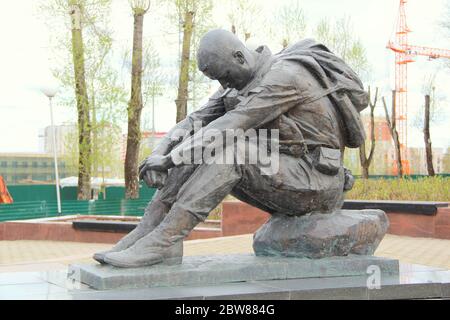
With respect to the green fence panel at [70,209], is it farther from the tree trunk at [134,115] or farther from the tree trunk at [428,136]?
the tree trunk at [428,136]

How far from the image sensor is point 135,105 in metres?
20.8

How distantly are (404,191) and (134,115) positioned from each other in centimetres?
992

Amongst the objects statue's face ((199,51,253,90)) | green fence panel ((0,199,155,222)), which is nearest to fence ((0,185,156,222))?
green fence panel ((0,199,155,222))

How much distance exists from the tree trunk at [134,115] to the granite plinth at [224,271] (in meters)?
15.9

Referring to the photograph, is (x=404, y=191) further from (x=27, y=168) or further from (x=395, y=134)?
(x=27, y=168)

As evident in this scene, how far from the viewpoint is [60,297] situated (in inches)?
140

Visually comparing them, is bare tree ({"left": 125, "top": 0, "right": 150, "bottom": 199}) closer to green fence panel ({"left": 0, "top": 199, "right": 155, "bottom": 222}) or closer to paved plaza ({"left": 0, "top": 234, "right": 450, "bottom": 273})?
green fence panel ({"left": 0, "top": 199, "right": 155, "bottom": 222})

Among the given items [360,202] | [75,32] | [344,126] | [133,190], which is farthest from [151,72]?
[344,126]

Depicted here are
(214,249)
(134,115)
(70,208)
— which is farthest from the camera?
(134,115)

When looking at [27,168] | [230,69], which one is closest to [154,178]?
[230,69]

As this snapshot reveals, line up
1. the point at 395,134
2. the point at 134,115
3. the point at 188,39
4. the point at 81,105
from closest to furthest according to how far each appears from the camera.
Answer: the point at 188,39
the point at 81,105
the point at 134,115
the point at 395,134
